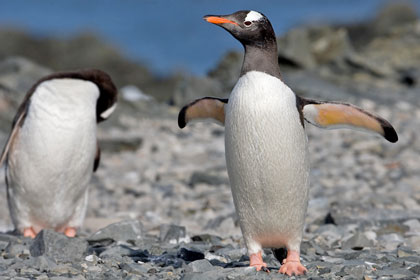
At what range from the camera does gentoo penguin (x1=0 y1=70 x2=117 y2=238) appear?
20.7 feet

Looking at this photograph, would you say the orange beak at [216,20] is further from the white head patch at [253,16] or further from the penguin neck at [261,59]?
the penguin neck at [261,59]

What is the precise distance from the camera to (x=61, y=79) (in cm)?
645

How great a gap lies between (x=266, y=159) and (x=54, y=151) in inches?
95.6

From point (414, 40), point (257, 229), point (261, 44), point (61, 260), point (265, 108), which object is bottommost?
point (61, 260)

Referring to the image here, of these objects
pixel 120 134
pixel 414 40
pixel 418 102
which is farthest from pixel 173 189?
pixel 414 40

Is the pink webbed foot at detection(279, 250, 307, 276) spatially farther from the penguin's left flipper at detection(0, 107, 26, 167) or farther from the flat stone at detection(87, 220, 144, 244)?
the penguin's left flipper at detection(0, 107, 26, 167)

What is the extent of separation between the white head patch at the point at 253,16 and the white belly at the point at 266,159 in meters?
0.32

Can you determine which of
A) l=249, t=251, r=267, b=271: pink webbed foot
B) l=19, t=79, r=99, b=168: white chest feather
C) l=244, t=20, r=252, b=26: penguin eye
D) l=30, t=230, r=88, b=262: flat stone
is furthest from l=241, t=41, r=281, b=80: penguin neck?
l=19, t=79, r=99, b=168: white chest feather

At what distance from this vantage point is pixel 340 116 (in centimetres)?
473

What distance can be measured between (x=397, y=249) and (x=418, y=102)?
369 inches

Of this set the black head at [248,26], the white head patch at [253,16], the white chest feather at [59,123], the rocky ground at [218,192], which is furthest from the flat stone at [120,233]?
the white head patch at [253,16]

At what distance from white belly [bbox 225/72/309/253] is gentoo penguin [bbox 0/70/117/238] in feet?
6.98

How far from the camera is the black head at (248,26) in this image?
4.48m

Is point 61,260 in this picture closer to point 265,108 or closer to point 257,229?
point 257,229
